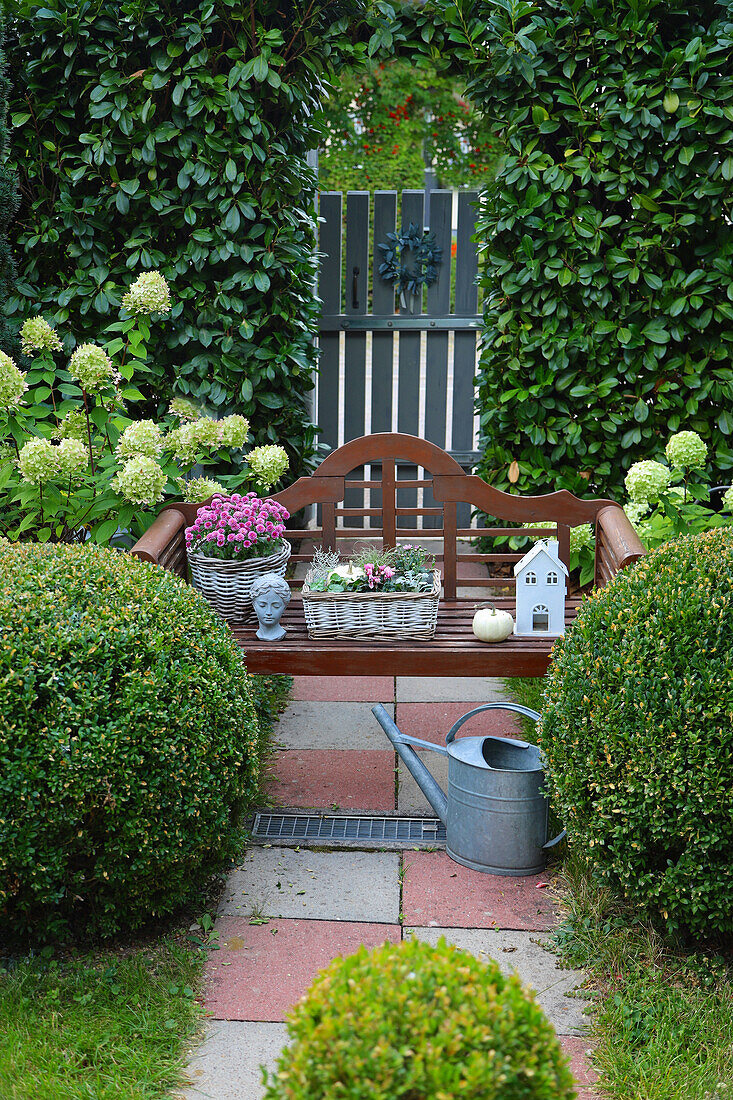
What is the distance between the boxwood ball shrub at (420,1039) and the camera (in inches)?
47.9

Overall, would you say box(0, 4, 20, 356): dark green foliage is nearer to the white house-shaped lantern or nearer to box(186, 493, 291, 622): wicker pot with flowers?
box(186, 493, 291, 622): wicker pot with flowers

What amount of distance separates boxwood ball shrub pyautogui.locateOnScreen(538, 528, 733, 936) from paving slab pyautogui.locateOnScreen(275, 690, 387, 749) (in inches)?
55.5

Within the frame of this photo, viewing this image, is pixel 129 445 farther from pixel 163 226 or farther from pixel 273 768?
pixel 163 226

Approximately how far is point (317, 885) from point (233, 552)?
112 centimetres

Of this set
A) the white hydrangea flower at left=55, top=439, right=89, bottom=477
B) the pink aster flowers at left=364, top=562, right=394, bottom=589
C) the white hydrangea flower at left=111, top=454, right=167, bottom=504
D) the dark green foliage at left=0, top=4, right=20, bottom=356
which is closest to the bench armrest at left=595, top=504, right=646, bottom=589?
the pink aster flowers at left=364, top=562, right=394, bottom=589

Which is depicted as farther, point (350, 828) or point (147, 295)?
point (147, 295)

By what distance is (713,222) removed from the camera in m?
4.60

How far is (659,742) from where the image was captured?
2.28 meters

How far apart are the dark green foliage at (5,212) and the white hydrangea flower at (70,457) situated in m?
1.47

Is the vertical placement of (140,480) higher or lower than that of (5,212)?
lower

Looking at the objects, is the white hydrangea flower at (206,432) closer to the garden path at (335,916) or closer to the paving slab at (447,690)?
the garden path at (335,916)

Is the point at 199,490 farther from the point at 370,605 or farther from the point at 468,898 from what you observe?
the point at 468,898

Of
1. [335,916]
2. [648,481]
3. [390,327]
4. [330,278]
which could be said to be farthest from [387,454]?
[330,278]

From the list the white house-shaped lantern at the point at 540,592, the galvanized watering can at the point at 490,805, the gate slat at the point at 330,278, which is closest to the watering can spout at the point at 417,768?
the galvanized watering can at the point at 490,805
